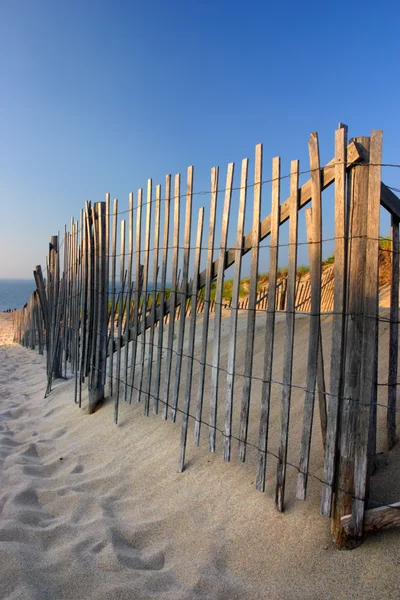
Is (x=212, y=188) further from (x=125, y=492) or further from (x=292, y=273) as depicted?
(x=125, y=492)

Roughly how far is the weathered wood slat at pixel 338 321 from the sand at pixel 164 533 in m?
0.33

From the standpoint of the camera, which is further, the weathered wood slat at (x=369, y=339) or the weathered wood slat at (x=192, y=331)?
the weathered wood slat at (x=192, y=331)

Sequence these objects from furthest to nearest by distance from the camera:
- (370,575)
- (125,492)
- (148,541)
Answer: (125,492) < (148,541) < (370,575)

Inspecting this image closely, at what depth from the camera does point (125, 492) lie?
329 centimetres

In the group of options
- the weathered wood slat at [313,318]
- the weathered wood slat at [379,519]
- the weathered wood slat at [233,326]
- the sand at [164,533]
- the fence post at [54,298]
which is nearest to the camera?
the sand at [164,533]

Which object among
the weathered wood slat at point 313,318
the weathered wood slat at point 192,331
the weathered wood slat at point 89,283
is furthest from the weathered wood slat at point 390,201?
the weathered wood slat at point 89,283

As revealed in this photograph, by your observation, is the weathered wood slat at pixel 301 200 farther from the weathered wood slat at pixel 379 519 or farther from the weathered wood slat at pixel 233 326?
the weathered wood slat at pixel 379 519

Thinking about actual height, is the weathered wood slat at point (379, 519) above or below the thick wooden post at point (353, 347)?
below

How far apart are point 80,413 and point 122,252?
2.03 meters

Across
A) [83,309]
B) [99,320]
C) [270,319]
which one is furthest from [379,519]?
[83,309]

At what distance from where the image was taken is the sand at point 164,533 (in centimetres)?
219

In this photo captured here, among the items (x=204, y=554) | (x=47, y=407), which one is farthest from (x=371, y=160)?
(x=47, y=407)

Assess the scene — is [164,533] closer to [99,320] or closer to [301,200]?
[301,200]

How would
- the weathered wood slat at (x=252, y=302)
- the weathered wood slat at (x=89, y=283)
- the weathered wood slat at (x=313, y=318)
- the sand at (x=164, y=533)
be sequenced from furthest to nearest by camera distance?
the weathered wood slat at (x=89, y=283), the weathered wood slat at (x=252, y=302), the weathered wood slat at (x=313, y=318), the sand at (x=164, y=533)
